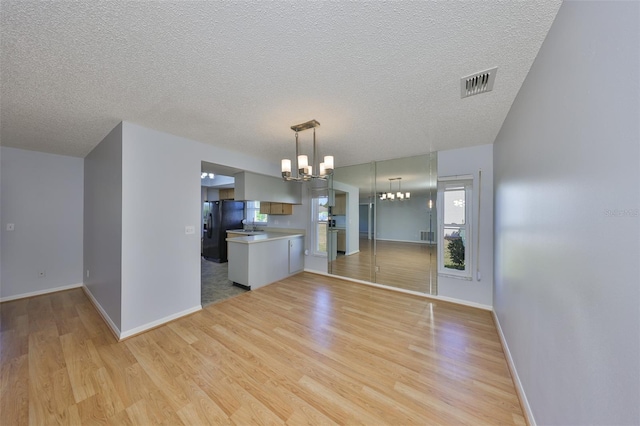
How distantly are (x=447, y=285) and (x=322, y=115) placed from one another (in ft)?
10.5

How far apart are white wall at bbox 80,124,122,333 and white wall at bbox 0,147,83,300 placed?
18.4 inches

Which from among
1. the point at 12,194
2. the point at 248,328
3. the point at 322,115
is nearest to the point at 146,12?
the point at 322,115

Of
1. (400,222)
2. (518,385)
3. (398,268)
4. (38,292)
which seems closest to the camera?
(518,385)

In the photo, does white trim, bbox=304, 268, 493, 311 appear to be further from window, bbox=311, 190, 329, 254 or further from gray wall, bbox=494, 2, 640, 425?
gray wall, bbox=494, 2, 640, 425

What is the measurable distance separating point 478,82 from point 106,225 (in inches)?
170

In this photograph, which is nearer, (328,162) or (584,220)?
(584,220)

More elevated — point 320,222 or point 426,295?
point 320,222

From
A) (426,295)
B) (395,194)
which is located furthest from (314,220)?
(426,295)

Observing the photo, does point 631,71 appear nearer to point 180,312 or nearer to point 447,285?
point 447,285

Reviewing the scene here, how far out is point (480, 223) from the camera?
9.99ft

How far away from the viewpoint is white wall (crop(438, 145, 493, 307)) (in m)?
2.99

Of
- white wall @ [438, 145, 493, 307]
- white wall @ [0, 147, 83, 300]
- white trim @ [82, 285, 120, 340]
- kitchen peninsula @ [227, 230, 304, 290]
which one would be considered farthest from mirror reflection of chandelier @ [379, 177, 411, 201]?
white wall @ [0, 147, 83, 300]

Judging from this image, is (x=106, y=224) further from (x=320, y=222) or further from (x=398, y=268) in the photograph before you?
(x=398, y=268)

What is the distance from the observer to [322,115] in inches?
84.9
